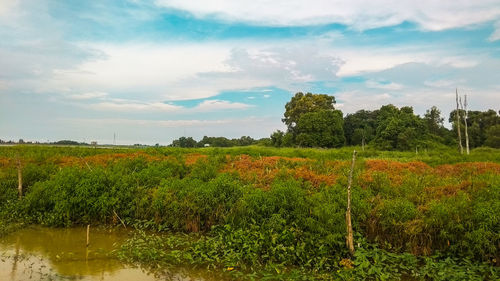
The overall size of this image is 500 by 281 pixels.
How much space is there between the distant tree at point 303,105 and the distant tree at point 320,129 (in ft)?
14.7

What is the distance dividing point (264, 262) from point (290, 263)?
1.95ft

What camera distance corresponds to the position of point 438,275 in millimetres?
6320

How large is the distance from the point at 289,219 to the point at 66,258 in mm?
5331

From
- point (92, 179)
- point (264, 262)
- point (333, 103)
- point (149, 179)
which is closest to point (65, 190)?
point (92, 179)

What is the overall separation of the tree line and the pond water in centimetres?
3806

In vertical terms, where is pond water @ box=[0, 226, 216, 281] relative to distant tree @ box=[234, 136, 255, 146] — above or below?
below

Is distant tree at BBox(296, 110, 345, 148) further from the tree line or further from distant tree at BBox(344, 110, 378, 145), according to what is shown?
distant tree at BBox(344, 110, 378, 145)

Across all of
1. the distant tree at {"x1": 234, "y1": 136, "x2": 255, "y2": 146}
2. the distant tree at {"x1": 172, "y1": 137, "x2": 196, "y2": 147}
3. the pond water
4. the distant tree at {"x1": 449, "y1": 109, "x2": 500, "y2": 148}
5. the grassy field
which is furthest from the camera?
the distant tree at {"x1": 234, "y1": 136, "x2": 255, "y2": 146}

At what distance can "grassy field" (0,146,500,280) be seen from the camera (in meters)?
6.66

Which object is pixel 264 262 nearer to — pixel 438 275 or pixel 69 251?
pixel 438 275

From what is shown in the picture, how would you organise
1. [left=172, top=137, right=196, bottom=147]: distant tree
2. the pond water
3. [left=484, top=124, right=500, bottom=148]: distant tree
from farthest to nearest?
[left=172, top=137, right=196, bottom=147]: distant tree → [left=484, top=124, right=500, bottom=148]: distant tree → the pond water

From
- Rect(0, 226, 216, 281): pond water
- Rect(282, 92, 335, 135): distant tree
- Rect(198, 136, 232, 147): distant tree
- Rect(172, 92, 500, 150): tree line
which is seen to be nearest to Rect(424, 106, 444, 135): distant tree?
Rect(172, 92, 500, 150): tree line

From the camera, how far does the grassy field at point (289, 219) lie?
6.66 metres

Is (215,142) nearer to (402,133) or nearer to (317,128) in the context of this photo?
(317,128)
